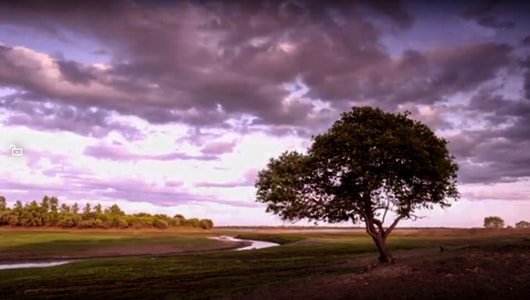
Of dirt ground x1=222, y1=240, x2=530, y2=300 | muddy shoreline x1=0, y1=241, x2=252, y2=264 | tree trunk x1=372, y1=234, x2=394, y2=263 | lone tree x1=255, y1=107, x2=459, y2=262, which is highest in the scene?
lone tree x1=255, y1=107, x2=459, y2=262

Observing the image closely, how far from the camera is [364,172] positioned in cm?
3475

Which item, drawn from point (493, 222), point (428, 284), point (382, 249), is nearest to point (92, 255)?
point (382, 249)

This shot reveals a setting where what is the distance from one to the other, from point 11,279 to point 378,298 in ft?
115

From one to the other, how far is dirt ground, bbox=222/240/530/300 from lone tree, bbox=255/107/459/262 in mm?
6926

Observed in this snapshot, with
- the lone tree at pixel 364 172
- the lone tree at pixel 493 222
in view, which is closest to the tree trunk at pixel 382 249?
the lone tree at pixel 364 172

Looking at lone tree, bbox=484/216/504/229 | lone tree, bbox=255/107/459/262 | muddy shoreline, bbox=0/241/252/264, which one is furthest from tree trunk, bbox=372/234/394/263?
lone tree, bbox=484/216/504/229

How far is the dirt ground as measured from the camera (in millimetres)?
23516

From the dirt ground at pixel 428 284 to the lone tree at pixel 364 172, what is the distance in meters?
6.93

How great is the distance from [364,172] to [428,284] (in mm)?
11101

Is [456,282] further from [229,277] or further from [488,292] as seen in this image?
[229,277]

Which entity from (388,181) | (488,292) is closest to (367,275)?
Result: (488,292)

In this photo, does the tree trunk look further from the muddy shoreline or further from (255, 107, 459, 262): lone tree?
the muddy shoreline

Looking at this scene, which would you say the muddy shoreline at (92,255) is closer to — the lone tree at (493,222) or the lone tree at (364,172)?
the lone tree at (364,172)

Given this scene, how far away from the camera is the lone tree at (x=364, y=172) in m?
34.4
